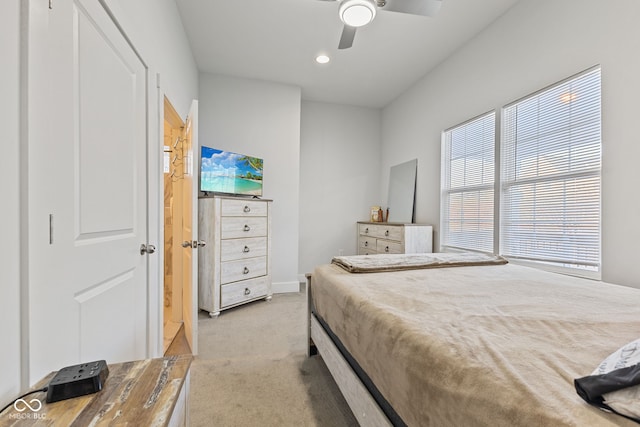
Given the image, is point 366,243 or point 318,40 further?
point 366,243

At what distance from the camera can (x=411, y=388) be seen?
865 millimetres

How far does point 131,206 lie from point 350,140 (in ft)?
12.6

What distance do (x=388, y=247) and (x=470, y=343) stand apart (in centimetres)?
291

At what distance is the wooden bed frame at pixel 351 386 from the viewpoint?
3.59 feet

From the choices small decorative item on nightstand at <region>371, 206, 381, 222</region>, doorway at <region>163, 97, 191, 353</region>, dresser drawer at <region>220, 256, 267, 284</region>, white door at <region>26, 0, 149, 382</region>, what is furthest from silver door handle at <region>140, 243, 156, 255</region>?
small decorative item on nightstand at <region>371, 206, 381, 222</region>

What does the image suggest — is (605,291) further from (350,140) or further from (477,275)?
(350,140)

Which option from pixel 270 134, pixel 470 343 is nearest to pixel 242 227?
pixel 270 134

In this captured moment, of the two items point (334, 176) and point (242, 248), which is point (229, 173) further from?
point (334, 176)

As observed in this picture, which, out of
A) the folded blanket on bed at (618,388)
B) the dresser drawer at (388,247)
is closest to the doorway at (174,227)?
the dresser drawer at (388,247)

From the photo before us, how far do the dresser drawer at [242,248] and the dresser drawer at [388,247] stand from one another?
4.92 ft

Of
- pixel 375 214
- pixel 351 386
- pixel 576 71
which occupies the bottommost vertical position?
pixel 351 386

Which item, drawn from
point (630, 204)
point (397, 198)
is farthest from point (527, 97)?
point (397, 198)

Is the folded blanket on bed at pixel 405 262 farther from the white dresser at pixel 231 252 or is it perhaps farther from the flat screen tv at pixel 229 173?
the flat screen tv at pixel 229 173

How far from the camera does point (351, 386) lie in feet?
4.33
